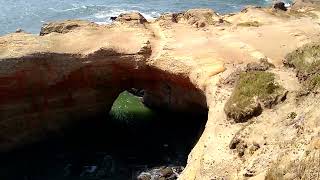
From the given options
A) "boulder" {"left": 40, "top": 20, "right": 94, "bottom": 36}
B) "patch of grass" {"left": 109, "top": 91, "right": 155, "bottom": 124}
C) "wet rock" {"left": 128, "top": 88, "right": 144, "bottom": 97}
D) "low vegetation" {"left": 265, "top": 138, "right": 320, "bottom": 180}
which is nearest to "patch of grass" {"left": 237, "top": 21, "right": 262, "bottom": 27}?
"patch of grass" {"left": 109, "top": 91, "right": 155, "bottom": 124}

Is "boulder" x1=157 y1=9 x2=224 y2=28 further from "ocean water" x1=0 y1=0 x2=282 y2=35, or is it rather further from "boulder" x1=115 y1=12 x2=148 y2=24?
"ocean water" x1=0 y1=0 x2=282 y2=35

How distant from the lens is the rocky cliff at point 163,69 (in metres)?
25.7

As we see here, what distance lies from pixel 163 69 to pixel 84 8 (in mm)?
39225

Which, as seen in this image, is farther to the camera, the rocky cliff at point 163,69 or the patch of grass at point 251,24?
the patch of grass at point 251,24

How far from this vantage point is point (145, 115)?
1614 inches

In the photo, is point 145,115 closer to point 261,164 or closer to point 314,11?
point 314,11

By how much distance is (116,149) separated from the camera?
35.4m

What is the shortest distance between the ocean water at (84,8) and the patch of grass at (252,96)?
3987 cm

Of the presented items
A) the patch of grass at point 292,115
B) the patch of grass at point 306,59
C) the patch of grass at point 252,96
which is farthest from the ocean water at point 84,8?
the patch of grass at point 292,115

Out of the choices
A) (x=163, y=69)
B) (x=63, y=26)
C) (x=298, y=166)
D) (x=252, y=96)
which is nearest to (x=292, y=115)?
(x=252, y=96)

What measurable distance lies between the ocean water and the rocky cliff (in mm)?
25458

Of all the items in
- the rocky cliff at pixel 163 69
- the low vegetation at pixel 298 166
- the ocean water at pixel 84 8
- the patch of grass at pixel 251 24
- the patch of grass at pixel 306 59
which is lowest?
the ocean water at pixel 84 8

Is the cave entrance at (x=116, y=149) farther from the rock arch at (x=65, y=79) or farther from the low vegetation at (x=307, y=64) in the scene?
the low vegetation at (x=307, y=64)

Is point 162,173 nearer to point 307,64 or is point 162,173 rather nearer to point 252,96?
point 252,96
